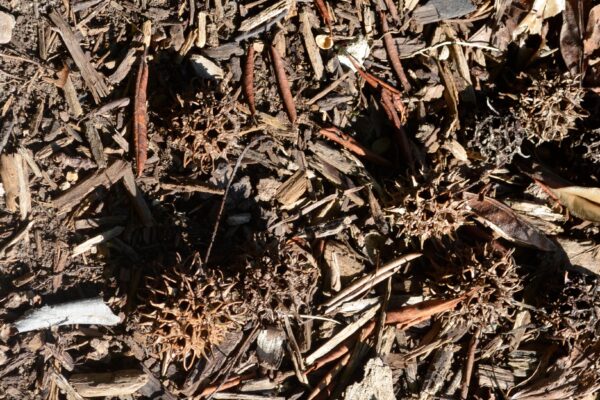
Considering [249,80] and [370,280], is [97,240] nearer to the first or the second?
[249,80]

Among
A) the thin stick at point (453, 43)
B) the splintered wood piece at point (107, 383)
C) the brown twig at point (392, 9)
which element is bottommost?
the splintered wood piece at point (107, 383)

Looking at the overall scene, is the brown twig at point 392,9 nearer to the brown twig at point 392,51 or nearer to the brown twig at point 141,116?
the brown twig at point 392,51

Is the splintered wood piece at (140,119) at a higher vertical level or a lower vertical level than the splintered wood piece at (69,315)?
higher

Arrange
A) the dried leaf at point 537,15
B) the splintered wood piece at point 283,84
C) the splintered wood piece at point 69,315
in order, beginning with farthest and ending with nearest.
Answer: the dried leaf at point 537,15 < the splintered wood piece at point 283,84 < the splintered wood piece at point 69,315

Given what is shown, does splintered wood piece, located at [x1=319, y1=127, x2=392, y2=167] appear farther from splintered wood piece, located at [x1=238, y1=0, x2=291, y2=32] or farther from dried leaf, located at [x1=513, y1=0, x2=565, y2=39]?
dried leaf, located at [x1=513, y1=0, x2=565, y2=39]

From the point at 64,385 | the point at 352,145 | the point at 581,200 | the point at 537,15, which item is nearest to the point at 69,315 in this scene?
the point at 64,385

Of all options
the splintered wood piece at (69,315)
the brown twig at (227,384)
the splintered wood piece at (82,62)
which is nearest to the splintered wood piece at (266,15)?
the splintered wood piece at (82,62)
